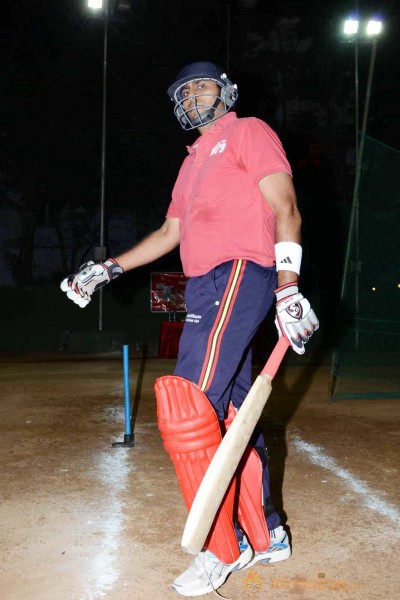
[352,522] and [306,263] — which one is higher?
[306,263]

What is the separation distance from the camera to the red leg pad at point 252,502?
299 centimetres

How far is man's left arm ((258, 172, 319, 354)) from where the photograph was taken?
104 inches

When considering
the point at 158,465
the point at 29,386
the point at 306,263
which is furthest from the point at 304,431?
the point at 306,263

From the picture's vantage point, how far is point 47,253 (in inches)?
1235

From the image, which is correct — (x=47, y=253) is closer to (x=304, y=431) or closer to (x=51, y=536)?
(x=304, y=431)

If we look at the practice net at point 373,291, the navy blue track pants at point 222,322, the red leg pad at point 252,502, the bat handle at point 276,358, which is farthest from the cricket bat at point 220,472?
the practice net at point 373,291

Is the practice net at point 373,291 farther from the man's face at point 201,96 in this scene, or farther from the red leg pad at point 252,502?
the man's face at point 201,96

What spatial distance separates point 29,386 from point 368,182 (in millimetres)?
6529

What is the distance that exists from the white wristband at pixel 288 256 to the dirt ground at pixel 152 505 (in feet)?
4.51

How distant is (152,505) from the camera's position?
13.1 feet

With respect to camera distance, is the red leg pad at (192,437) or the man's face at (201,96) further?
the man's face at (201,96)

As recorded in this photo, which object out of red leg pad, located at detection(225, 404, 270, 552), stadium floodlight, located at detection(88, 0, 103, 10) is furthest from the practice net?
stadium floodlight, located at detection(88, 0, 103, 10)

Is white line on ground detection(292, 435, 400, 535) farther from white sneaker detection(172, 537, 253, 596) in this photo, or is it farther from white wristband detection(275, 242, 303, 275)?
white wristband detection(275, 242, 303, 275)

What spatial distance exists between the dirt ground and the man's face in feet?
7.05
